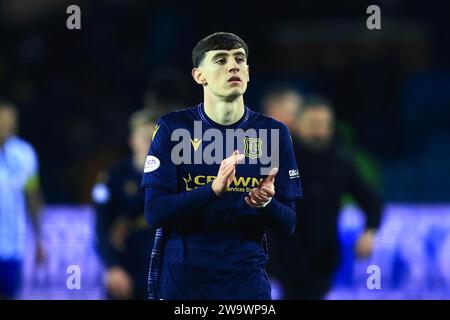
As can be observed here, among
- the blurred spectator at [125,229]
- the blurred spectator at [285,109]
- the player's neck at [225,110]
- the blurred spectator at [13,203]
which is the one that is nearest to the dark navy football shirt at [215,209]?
the player's neck at [225,110]

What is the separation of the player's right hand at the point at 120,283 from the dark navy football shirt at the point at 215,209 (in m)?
2.28

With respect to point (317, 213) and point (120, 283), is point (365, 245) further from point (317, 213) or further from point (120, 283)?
point (120, 283)

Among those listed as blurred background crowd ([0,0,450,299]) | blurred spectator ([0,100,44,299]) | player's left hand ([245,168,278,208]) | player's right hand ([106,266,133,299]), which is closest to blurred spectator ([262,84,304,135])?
blurred background crowd ([0,0,450,299])

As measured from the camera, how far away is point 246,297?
359 centimetres

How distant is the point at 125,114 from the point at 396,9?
480cm

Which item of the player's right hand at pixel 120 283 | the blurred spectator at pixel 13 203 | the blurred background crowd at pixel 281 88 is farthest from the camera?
the blurred background crowd at pixel 281 88

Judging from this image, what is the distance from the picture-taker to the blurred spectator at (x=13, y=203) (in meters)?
7.61

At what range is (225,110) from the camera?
359 centimetres

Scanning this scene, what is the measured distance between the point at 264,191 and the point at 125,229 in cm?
281

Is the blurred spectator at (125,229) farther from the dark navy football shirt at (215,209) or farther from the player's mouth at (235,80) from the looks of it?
the player's mouth at (235,80)

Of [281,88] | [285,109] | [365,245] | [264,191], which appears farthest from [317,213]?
[264,191]

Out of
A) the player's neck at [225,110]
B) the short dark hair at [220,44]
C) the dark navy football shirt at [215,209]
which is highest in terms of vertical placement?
the short dark hair at [220,44]

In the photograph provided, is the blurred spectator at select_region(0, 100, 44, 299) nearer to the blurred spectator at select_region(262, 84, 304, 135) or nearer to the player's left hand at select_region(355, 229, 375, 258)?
the blurred spectator at select_region(262, 84, 304, 135)

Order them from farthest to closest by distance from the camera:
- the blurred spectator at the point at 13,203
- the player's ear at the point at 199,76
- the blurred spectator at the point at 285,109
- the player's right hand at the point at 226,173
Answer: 1. the blurred spectator at the point at 13,203
2. the blurred spectator at the point at 285,109
3. the player's ear at the point at 199,76
4. the player's right hand at the point at 226,173
